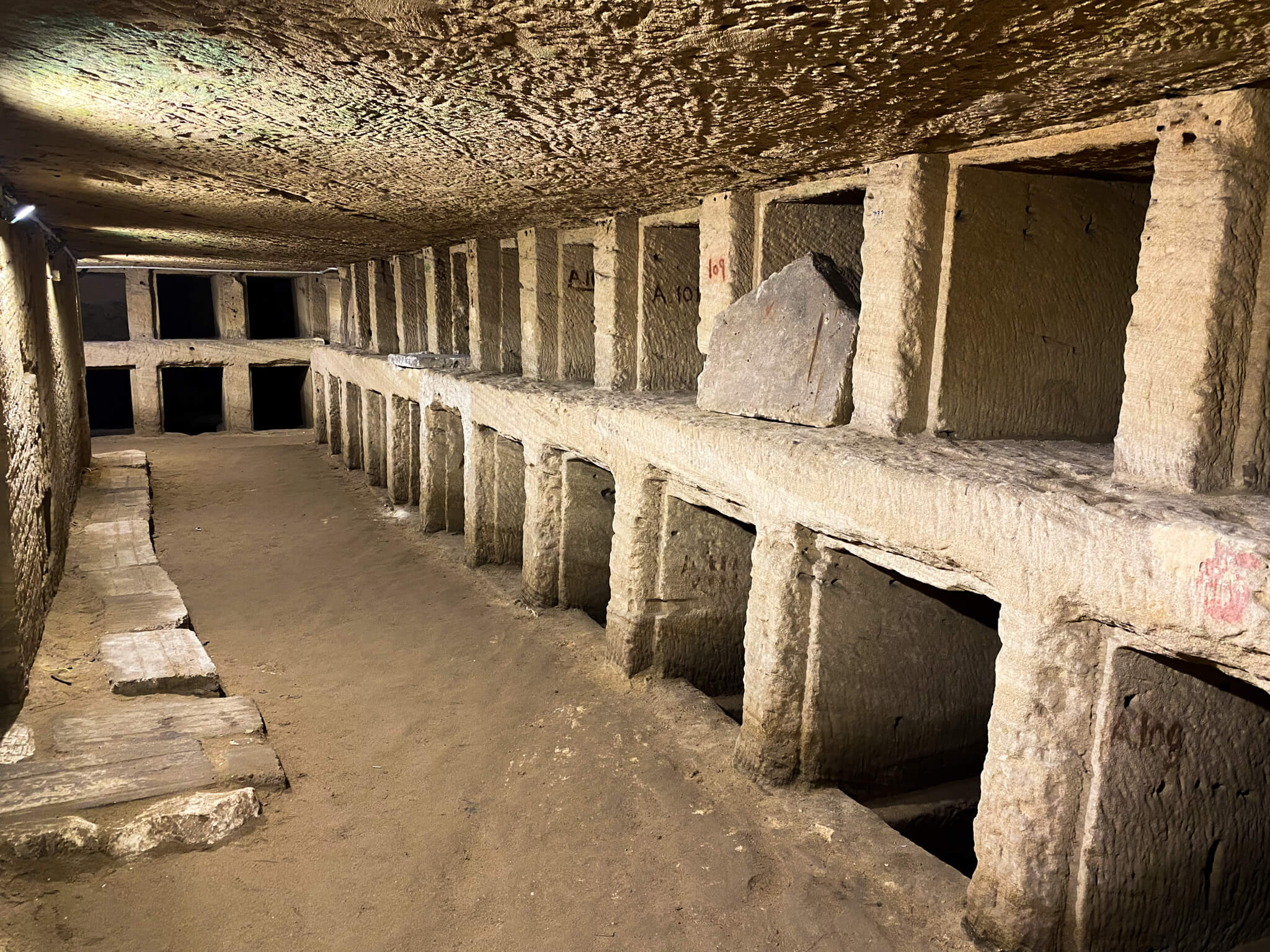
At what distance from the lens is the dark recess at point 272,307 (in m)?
20.0

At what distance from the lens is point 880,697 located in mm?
4758

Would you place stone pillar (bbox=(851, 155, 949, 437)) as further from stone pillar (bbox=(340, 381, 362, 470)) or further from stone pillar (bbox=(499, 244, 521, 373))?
stone pillar (bbox=(340, 381, 362, 470))

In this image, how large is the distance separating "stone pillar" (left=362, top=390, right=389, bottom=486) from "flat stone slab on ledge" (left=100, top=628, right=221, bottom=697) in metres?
6.60

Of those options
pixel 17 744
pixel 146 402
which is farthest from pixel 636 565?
pixel 146 402

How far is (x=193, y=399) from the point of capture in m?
21.4

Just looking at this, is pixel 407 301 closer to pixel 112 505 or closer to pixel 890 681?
pixel 112 505

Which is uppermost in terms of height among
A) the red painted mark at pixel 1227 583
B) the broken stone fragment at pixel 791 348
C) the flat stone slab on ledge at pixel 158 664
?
the broken stone fragment at pixel 791 348

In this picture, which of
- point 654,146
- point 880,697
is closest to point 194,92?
point 654,146

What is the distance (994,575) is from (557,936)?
2.27 m

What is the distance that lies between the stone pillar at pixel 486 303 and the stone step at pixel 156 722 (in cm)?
460

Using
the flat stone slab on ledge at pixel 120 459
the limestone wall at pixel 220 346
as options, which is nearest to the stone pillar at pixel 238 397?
the limestone wall at pixel 220 346

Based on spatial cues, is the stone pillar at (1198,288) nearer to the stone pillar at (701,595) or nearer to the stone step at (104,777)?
the stone pillar at (701,595)

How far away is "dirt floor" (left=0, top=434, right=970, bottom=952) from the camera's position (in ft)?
11.9

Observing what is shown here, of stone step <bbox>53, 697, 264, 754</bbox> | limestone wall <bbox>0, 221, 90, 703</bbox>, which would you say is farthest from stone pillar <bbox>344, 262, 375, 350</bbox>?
stone step <bbox>53, 697, 264, 754</bbox>
